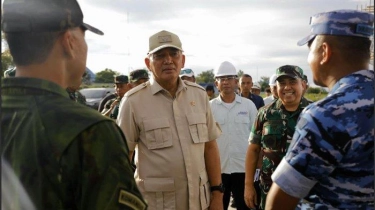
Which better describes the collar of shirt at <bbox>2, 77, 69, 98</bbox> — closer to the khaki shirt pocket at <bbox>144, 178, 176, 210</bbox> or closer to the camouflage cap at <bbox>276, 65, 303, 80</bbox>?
the khaki shirt pocket at <bbox>144, 178, 176, 210</bbox>

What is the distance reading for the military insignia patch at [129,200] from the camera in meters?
1.41

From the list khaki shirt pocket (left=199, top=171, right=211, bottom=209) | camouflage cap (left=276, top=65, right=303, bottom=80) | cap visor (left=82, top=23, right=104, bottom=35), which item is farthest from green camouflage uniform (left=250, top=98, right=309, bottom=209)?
cap visor (left=82, top=23, right=104, bottom=35)

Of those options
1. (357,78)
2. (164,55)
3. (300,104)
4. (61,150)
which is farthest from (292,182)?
(300,104)

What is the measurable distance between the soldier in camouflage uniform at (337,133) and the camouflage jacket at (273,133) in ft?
6.11

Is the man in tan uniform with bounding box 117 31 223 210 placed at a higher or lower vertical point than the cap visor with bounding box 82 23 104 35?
lower

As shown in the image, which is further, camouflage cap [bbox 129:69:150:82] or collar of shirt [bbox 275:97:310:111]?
camouflage cap [bbox 129:69:150:82]

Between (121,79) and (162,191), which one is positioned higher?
(121,79)

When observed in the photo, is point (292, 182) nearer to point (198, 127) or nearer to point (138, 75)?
point (198, 127)

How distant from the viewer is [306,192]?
A: 5.91ft

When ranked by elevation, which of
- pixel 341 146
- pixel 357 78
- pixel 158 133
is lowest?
pixel 158 133

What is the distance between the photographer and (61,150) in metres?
1.33

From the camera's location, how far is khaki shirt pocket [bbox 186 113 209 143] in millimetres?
3238

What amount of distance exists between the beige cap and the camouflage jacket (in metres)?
1.06

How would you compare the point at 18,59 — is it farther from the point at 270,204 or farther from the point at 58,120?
the point at 270,204
